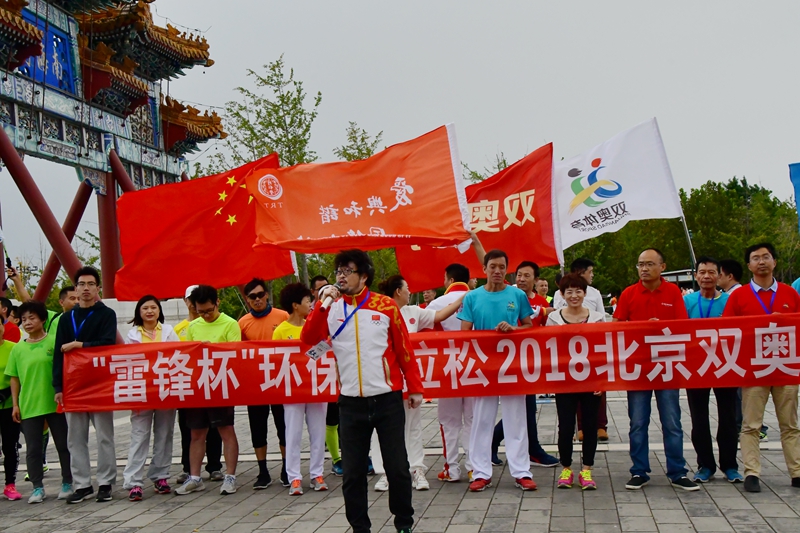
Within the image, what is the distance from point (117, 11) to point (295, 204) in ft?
51.2

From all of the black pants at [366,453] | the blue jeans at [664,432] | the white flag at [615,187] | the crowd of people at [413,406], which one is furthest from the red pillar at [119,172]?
the black pants at [366,453]

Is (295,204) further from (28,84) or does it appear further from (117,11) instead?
(117,11)

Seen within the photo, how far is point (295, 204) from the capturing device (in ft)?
27.0

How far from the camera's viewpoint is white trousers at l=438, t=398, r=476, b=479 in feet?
24.2

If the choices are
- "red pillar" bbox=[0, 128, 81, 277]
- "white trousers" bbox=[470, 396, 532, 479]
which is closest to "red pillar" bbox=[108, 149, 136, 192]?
"red pillar" bbox=[0, 128, 81, 277]

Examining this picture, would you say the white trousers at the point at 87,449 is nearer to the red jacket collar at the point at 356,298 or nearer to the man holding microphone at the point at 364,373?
the man holding microphone at the point at 364,373

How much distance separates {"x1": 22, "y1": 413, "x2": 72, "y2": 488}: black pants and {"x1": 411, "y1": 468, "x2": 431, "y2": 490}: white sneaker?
327 centimetres

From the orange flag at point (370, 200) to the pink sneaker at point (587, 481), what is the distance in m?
2.33

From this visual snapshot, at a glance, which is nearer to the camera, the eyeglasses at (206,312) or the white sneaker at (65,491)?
the white sneaker at (65,491)

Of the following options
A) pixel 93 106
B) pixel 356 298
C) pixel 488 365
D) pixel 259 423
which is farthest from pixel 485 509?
pixel 93 106

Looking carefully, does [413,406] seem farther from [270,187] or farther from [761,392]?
[270,187]

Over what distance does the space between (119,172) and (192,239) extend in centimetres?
1187

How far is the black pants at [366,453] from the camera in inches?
213

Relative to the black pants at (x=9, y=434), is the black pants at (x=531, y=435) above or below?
below
